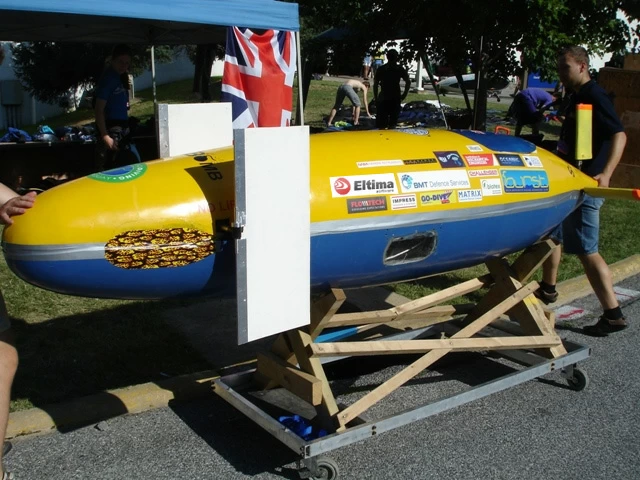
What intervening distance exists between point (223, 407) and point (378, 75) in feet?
30.5

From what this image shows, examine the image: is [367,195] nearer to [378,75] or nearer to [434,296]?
[434,296]

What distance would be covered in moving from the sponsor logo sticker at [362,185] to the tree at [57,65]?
1248cm

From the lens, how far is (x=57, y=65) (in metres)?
15.2

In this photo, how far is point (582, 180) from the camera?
14.5 feet

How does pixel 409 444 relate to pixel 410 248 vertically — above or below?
below

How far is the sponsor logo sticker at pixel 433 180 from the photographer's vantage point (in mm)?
3582

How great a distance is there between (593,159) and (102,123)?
4636mm

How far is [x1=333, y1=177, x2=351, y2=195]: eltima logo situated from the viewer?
341 cm

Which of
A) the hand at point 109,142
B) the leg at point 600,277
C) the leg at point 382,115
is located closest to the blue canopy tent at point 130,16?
the hand at point 109,142

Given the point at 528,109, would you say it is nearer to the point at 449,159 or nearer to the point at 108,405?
the point at 449,159

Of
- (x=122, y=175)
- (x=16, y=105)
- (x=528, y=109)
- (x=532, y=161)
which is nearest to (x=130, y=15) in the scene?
(x=122, y=175)

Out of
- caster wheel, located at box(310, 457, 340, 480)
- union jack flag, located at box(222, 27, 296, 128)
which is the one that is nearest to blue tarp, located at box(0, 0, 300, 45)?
union jack flag, located at box(222, 27, 296, 128)

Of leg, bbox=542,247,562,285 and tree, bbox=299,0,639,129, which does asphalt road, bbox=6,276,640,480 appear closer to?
leg, bbox=542,247,562,285

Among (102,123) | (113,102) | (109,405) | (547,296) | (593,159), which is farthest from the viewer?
(113,102)
